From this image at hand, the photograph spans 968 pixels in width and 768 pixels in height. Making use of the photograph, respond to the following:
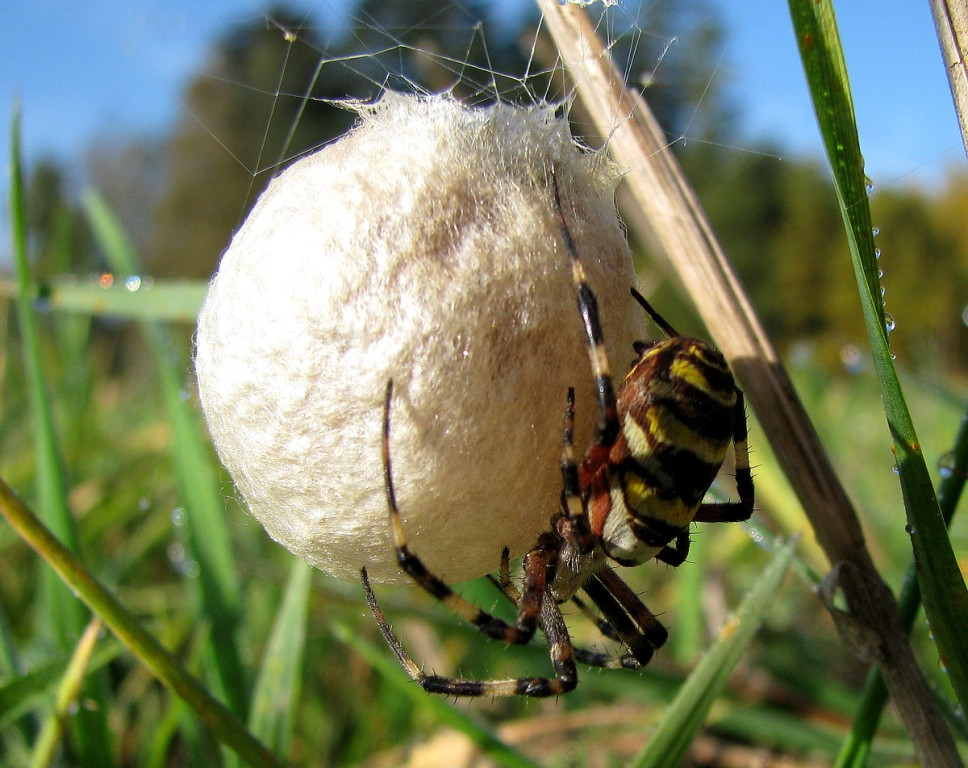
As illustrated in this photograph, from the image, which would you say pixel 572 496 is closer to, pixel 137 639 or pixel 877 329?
pixel 877 329

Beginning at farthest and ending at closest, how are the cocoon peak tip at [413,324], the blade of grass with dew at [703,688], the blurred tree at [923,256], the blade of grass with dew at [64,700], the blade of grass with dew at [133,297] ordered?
the blurred tree at [923,256]
the blade of grass with dew at [133,297]
the blade of grass with dew at [64,700]
the blade of grass with dew at [703,688]
the cocoon peak tip at [413,324]

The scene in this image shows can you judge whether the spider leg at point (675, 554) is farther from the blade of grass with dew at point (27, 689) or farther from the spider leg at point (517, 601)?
the blade of grass with dew at point (27, 689)

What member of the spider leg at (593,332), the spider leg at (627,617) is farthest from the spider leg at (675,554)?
the spider leg at (593,332)

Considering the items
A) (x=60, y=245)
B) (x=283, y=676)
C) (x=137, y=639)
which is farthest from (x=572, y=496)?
(x=60, y=245)

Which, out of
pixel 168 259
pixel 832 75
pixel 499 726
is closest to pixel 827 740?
pixel 499 726

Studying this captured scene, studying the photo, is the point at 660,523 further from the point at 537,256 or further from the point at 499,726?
the point at 499,726

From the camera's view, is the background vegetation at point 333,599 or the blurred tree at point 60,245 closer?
the background vegetation at point 333,599

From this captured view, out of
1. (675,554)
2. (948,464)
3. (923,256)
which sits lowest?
(675,554)
